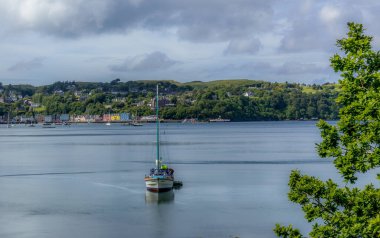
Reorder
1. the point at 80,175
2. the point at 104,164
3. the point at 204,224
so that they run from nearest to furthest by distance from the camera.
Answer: the point at 204,224 < the point at 80,175 < the point at 104,164

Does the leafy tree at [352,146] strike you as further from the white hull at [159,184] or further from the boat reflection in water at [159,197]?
the white hull at [159,184]

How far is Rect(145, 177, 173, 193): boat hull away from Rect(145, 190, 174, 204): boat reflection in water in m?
0.39

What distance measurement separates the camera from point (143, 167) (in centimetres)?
9444

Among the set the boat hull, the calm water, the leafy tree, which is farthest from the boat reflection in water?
the leafy tree

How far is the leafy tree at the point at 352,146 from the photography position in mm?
18266

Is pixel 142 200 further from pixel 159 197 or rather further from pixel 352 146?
pixel 352 146

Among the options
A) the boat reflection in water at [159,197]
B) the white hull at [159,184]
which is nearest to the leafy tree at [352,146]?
the boat reflection in water at [159,197]

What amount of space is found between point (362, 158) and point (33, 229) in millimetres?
32325

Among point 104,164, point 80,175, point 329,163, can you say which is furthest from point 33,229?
point 329,163

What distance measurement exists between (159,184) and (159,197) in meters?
1.54

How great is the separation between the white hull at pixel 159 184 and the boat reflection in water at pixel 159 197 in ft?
1.29

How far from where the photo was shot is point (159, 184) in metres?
60.5

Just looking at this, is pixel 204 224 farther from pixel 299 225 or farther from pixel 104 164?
pixel 104 164

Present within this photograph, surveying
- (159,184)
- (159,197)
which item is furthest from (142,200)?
(159,184)
